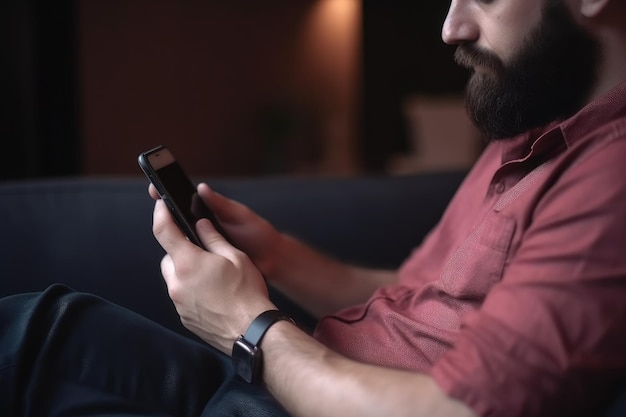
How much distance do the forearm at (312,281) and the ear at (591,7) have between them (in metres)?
0.51

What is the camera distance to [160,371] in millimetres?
744

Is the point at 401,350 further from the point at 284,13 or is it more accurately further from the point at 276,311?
the point at 284,13

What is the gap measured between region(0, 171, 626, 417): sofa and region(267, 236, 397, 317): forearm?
0.13 feet

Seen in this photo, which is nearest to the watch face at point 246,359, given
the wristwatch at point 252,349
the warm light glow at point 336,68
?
the wristwatch at point 252,349

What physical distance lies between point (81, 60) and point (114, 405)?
7.20 ft

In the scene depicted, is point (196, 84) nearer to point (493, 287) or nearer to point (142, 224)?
point (142, 224)

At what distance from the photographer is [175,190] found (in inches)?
33.1

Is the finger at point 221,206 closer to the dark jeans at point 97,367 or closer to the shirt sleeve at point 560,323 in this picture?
the dark jeans at point 97,367

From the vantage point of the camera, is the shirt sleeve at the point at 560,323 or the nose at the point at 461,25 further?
the nose at the point at 461,25

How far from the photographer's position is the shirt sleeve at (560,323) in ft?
1.78

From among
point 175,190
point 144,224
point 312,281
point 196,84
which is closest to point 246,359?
point 175,190

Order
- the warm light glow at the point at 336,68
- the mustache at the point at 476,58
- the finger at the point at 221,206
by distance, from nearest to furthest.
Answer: the mustache at the point at 476,58, the finger at the point at 221,206, the warm light glow at the point at 336,68

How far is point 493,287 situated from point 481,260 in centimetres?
8

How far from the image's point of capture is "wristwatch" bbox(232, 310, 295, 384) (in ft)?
2.18
